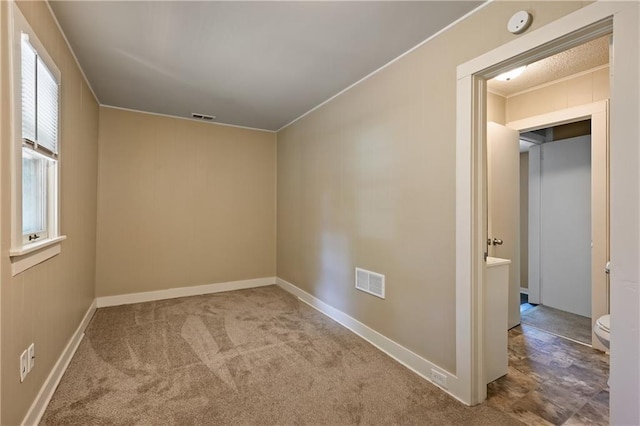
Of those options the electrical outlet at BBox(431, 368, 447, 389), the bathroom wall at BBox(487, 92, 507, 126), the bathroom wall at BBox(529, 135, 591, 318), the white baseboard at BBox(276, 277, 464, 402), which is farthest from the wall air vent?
the bathroom wall at BBox(529, 135, 591, 318)

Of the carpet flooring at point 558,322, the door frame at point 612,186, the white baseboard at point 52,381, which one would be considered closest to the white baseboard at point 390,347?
the door frame at point 612,186

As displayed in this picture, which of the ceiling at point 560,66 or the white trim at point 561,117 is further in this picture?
the white trim at point 561,117

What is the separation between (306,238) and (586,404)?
298 cm

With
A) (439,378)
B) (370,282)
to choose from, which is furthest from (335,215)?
(439,378)

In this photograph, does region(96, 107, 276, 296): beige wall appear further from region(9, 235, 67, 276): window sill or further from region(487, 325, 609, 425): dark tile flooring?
region(487, 325, 609, 425): dark tile flooring

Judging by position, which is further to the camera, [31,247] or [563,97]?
[563,97]

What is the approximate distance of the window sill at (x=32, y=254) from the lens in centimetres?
148

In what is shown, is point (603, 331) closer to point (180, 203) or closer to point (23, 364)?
point (23, 364)

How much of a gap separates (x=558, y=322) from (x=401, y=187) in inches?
106

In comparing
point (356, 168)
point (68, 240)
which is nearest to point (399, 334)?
point (356, 168)

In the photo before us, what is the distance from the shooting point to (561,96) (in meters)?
3.00

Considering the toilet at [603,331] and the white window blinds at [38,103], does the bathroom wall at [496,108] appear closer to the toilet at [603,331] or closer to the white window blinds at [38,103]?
the toilet at [603,331]

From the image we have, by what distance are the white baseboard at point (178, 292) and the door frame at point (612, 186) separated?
3.38m

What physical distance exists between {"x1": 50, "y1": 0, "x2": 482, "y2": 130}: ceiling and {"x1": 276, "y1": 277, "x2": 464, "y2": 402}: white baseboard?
240cm
